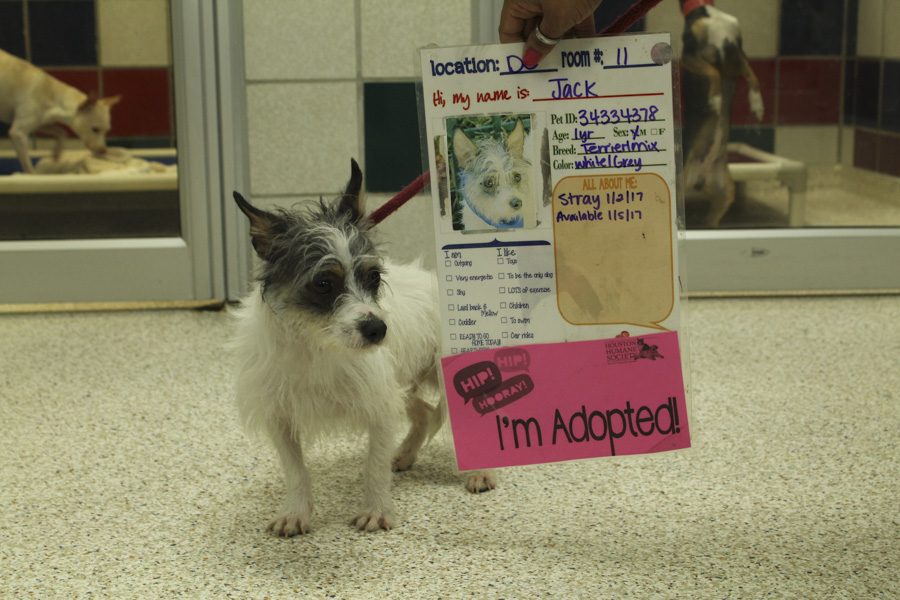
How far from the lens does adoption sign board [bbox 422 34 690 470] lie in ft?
6.10

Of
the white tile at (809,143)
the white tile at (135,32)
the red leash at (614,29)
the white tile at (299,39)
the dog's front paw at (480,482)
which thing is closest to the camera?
the red leash at (614,29)

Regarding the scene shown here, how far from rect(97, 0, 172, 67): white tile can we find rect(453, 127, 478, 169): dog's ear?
89.1 inches

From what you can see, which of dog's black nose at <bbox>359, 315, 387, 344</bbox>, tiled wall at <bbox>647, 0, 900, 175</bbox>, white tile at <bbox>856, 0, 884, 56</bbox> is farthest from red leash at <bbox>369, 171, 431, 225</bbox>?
white tile at <bbox>856, 0, 884, 56</bbox>

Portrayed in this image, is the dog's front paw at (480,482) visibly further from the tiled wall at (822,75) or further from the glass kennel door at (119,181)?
the tiled wall at (822,75)

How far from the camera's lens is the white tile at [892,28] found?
3.90m

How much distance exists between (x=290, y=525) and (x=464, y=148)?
33.3 inches

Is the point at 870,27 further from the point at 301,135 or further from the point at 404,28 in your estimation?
the point at 301,135

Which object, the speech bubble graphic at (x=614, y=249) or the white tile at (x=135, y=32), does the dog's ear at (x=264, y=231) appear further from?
the white tile at (x=135, y=32)

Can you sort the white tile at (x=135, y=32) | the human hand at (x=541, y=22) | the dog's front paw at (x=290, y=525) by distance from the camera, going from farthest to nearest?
the white tile at (x=135, y=32) < the dog's front paw at (x=290, y=525) < the human hand at (x=541, y=22)

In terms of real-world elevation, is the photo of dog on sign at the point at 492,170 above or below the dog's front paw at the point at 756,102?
below

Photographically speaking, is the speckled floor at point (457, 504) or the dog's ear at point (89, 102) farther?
the dog's ear at point (89, 102)

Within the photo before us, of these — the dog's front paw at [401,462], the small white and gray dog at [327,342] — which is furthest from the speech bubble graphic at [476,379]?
the dog's front paw at [401,462]

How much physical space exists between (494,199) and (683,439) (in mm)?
588

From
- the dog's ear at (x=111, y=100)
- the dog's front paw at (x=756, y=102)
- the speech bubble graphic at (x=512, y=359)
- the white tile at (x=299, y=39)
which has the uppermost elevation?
the white tile at (x=299, y=39)
